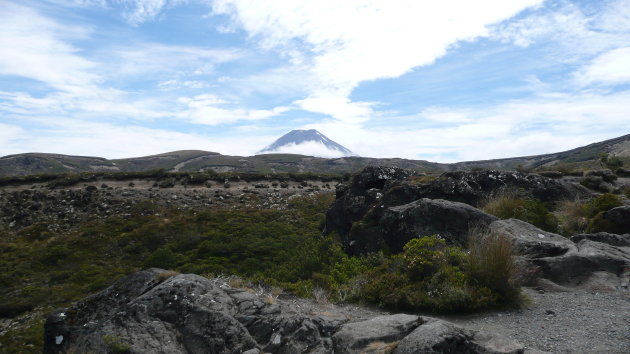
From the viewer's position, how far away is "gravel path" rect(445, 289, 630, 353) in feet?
19.0

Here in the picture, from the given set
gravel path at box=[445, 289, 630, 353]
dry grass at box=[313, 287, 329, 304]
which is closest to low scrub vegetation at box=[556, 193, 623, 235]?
gravel path at box=[445, 289, 630, 353]

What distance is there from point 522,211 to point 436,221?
4276 millimetres

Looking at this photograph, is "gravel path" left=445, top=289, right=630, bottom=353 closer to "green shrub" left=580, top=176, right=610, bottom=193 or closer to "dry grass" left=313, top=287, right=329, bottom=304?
"dry grass" left=313, top=287, right=329, bottom=304

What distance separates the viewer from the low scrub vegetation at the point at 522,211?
13820 millimetres

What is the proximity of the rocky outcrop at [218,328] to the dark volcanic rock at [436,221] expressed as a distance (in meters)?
5.73

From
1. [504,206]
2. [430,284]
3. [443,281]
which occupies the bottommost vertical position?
[430,284]

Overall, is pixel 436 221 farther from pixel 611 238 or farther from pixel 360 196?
pixel 360 196

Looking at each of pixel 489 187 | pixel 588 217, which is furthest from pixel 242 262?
pixel 588 217

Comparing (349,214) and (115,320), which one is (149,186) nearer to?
(349,214)

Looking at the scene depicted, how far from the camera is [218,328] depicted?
651cm

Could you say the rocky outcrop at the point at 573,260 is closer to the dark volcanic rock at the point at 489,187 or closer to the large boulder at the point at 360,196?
the dark volcanic rock at the point at 489,187

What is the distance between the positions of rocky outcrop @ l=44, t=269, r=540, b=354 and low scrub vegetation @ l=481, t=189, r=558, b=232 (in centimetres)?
967

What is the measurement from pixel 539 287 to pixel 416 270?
295 centimetres

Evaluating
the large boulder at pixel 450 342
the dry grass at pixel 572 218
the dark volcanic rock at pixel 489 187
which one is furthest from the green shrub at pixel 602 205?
the large boulder at pixel 450 342
